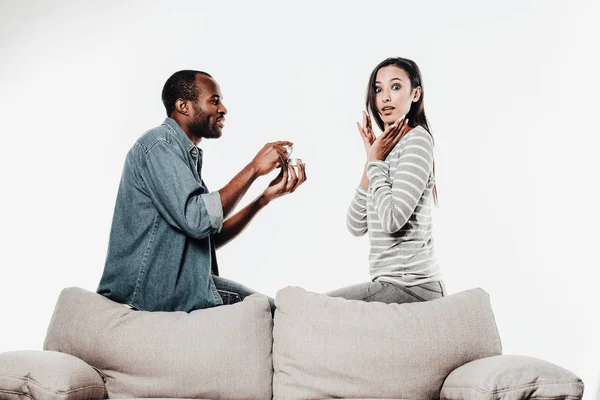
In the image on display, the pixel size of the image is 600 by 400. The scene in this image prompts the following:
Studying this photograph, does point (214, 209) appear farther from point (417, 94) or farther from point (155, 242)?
point (417, 94)

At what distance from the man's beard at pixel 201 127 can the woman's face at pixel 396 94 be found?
2.11ft

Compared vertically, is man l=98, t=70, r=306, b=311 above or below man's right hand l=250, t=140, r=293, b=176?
below

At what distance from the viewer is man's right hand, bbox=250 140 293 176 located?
8.05 feet

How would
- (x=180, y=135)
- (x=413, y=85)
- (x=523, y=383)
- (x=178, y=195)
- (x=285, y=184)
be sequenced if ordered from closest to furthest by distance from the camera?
(x=523, y=383) → (x=178, y=195) → (x=180, y=135) → (x=413, y=85) → (x=285, y=184)

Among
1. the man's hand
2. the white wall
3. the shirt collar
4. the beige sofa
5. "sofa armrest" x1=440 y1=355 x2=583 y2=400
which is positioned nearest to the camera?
"sofa armrest" x1=440 y1=355 x2=583 y2=400

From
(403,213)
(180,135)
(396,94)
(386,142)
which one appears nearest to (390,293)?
(403,213)

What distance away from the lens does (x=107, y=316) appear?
214 centimetres

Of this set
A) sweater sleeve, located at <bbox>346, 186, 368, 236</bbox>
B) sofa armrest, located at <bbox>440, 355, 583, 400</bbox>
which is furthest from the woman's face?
sofa armrest, located at <bbox>440, 355, 583, 400</bbox>

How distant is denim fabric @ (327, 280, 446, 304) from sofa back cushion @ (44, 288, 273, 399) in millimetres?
328

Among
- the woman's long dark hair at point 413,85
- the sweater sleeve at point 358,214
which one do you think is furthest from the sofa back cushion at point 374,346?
the woman's long dark hair at point 413,85

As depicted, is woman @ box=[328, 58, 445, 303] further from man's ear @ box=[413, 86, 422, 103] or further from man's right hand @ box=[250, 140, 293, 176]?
man's right hand @ box=[250, 140, 293, 176]

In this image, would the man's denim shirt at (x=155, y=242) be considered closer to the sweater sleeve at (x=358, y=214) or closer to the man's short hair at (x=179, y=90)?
the man's short hair at (x=179, y=90)

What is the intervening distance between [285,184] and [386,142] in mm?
454

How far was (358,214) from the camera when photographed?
2551 mm
